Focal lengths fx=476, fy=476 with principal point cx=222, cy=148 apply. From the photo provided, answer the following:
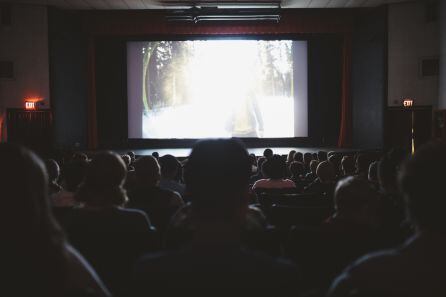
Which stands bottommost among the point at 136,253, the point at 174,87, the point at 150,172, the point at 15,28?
the point at 136,253

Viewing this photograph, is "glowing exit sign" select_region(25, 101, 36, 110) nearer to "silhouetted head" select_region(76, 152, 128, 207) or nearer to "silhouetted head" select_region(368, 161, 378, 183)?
"silhouetted head" select_region(368, 161, 378, 183)

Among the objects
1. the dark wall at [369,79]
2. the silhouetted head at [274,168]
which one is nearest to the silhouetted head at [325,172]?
the silhouetted head at [274,168]

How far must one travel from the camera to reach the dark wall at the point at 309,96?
15602 millimetres

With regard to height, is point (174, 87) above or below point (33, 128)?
above

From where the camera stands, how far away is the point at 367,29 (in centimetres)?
1397

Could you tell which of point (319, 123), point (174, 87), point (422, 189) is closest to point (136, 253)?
point (422, 189)

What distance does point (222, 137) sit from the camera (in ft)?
11.8

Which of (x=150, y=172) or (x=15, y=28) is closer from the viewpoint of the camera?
(x=150, y=172)

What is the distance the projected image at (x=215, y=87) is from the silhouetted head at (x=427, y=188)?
13507mm

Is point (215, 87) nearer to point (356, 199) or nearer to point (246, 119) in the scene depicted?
point (246, 119)

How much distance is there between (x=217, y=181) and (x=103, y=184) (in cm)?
117

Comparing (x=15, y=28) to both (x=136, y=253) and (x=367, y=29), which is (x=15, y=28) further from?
(x=136, y=253)

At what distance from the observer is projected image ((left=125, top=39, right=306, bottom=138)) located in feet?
48.2

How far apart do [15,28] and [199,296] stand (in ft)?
42.4
